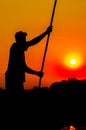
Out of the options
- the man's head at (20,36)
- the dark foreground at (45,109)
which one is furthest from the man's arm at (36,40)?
the dark foreground at (45,109)

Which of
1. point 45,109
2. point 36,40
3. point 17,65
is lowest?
point 45,109

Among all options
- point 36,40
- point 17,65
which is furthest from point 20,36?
point 17,65

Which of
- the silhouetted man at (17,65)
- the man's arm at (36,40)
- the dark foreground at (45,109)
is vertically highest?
the man's arm at (36,40)

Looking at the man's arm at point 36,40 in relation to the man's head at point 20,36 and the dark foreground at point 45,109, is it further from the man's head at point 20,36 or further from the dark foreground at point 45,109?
the dark foreground at point 45,109

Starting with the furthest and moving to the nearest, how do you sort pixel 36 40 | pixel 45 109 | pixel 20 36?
pixel 45 109 → pixel 36 40 → pixel 20 36

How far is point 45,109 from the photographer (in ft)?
42.6

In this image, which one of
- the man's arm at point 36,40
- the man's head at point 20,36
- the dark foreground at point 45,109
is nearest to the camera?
the man's head at point 20,36

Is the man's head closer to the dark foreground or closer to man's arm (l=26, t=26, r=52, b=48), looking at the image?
man's arm (l=26, t=26, r=52, b=48)

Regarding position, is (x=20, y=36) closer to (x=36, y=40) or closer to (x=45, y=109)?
(x=36, y=40)

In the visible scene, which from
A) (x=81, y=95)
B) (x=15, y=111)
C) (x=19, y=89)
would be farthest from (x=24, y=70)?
(x=81, y=95)

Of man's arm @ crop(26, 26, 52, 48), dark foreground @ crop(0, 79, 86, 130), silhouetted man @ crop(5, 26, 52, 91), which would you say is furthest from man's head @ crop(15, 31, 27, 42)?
dark foreground @ crop(0, 79, 86, 130)

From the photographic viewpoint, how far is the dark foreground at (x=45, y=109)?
11.9 metres

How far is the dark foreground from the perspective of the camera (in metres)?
11.9

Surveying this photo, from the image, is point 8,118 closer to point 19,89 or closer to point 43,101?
point 19,89
